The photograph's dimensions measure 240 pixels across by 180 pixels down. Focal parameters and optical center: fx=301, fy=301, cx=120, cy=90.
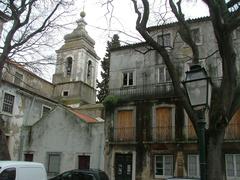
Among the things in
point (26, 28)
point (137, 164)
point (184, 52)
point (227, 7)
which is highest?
point (184, 52)

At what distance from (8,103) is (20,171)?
59.5ft

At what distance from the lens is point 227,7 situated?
866cm

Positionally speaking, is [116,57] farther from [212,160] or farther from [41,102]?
[212,160]

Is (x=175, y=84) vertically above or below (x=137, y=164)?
above

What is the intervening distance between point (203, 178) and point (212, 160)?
117 cm

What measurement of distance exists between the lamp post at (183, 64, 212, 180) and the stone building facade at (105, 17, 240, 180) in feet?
46.2

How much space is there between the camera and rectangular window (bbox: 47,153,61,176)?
24.2 meters

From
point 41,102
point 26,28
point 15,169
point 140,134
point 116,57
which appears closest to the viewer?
point 15,169

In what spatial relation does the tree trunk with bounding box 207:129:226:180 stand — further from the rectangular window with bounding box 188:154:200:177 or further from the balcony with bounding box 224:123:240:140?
the rectangular window with bounding box 188:154:200:177

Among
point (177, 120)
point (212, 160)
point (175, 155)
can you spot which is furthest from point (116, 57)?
point (212, 160)

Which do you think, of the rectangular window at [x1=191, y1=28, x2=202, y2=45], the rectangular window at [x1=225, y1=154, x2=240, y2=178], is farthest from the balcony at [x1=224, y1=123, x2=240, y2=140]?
the rectangular window at [x1=191, y1=28, x2=202, y2=45]

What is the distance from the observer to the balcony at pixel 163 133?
2117 centimetres

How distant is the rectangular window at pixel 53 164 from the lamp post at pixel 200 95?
64.6ft

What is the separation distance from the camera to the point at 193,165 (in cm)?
2009
